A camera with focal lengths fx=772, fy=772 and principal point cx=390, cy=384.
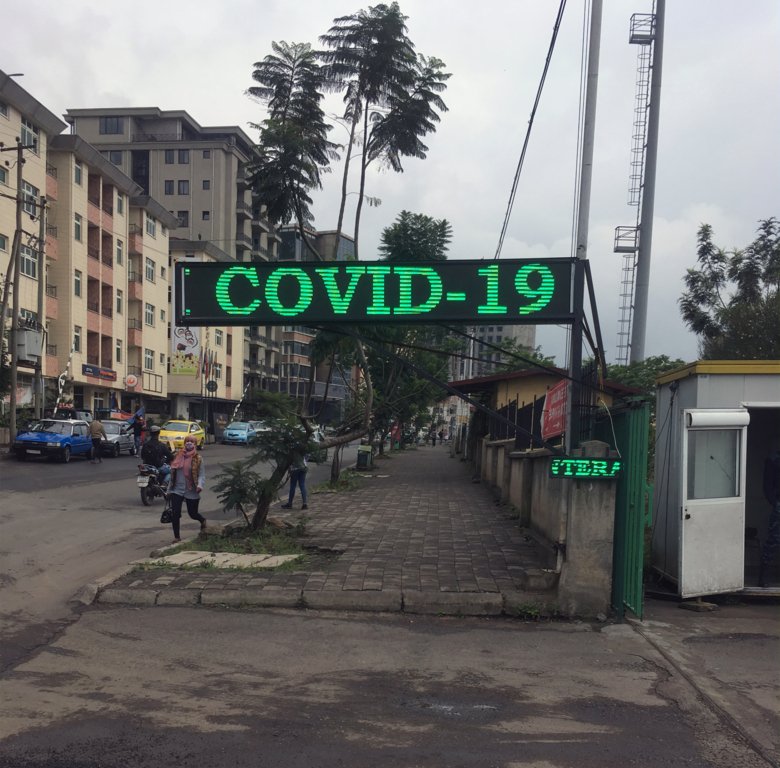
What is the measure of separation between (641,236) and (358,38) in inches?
316

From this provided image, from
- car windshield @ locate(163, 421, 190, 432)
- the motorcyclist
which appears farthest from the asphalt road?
car windshield @ locate(163, 421, 190, 432)

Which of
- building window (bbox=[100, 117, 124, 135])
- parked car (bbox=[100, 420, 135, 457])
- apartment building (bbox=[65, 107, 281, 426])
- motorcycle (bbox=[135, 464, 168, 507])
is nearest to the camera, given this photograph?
motorcycle (bbox=[135, 464, 168, 507])

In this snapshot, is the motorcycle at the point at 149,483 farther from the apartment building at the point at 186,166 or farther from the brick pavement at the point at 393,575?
the apartment building at the point at 186,166

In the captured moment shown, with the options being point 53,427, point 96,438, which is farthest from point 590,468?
point 96,438

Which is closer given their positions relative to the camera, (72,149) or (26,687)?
(26,687)

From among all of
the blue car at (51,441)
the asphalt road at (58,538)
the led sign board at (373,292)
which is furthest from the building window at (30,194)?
the led sign board at (373,292)

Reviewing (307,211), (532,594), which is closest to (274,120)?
(307,211)

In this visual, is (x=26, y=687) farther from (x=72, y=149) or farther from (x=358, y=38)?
(x=72, y=149)

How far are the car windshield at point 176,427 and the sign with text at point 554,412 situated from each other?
29117mm

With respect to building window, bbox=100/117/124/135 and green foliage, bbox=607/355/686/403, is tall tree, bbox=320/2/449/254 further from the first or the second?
building window, bbox=100/117/124/135

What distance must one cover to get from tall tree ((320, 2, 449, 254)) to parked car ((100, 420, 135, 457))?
18179 mm

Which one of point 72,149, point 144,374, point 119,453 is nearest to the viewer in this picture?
point 119,453

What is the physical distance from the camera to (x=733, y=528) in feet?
27.4

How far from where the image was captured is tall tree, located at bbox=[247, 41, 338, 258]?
16812 millimetres
